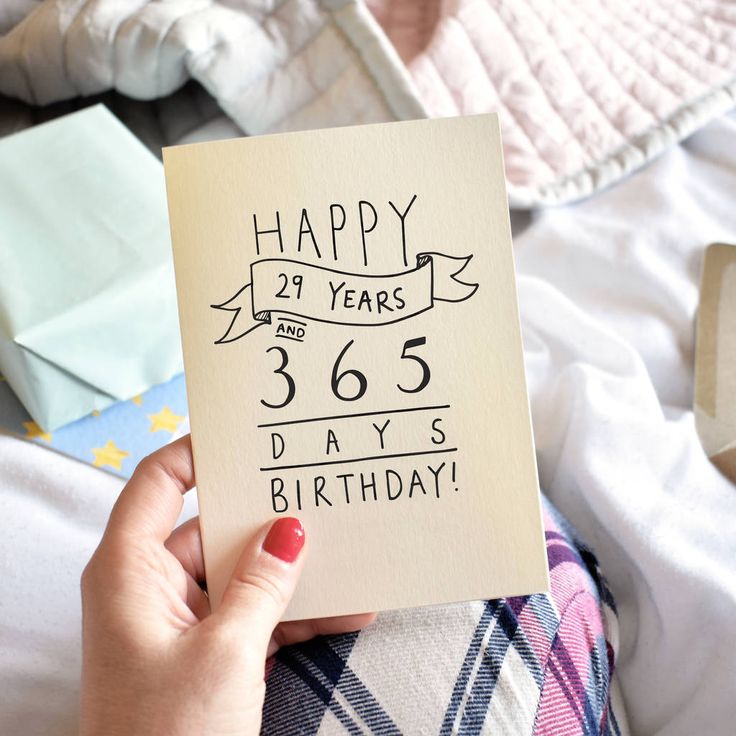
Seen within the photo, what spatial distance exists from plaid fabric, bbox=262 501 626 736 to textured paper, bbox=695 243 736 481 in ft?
0.86

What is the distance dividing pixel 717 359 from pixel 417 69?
482 millimetres

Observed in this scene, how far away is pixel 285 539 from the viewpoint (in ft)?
1.57

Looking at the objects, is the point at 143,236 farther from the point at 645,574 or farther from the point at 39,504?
the point at 645,574

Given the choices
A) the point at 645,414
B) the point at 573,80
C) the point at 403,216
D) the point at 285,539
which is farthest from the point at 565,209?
the point at 285,539

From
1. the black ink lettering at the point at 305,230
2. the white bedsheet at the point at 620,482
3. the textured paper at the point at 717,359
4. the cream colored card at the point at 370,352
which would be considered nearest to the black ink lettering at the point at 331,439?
the cream colored card at the point at 370,352

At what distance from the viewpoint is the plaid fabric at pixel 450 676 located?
0.51 m

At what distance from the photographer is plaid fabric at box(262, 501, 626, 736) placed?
513mm

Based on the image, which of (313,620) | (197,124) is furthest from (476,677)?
(197,124)

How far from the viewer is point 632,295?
34.3 inches

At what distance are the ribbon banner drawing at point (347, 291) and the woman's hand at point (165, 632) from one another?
5.2 inches

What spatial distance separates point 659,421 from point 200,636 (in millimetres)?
473

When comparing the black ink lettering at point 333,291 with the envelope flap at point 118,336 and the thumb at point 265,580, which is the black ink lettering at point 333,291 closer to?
the thumb at point 265,580

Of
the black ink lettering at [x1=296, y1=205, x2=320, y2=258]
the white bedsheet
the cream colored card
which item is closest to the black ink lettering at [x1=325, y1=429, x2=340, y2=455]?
the cream colored card

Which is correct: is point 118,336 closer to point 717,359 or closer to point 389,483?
point 389,483
